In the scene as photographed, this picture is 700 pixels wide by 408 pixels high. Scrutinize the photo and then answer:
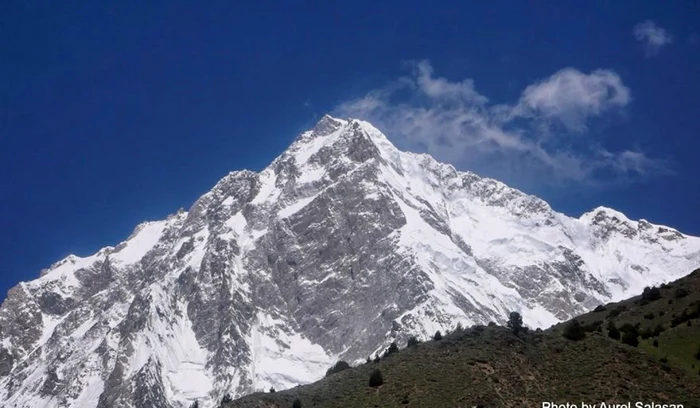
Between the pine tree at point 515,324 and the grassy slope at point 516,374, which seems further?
the pine tree at point 515,324

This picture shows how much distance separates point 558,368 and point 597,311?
4804cm

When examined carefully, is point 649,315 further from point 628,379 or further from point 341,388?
Result: point 341,388

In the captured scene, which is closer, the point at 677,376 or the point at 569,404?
the point at 569,404

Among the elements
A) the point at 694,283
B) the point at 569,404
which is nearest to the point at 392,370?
the point at 569,404

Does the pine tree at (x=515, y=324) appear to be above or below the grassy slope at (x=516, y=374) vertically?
above

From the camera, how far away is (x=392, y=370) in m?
104

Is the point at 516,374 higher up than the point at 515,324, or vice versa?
the point at 515,324

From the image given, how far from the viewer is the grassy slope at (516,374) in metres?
90.4

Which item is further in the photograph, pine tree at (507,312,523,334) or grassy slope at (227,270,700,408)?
pine tree at (507,312,523,334)

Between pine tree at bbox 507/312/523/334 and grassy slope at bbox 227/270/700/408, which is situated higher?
pine tree at bbox 507/312/523/334

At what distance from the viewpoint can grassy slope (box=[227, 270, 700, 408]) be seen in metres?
90.4

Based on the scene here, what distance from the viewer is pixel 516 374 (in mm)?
96312

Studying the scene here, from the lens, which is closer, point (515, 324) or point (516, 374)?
point (516, 374)

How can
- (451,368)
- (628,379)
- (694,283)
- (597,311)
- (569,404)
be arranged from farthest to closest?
(597,311), (694,283), (451,368), (628,379), (569,404)
